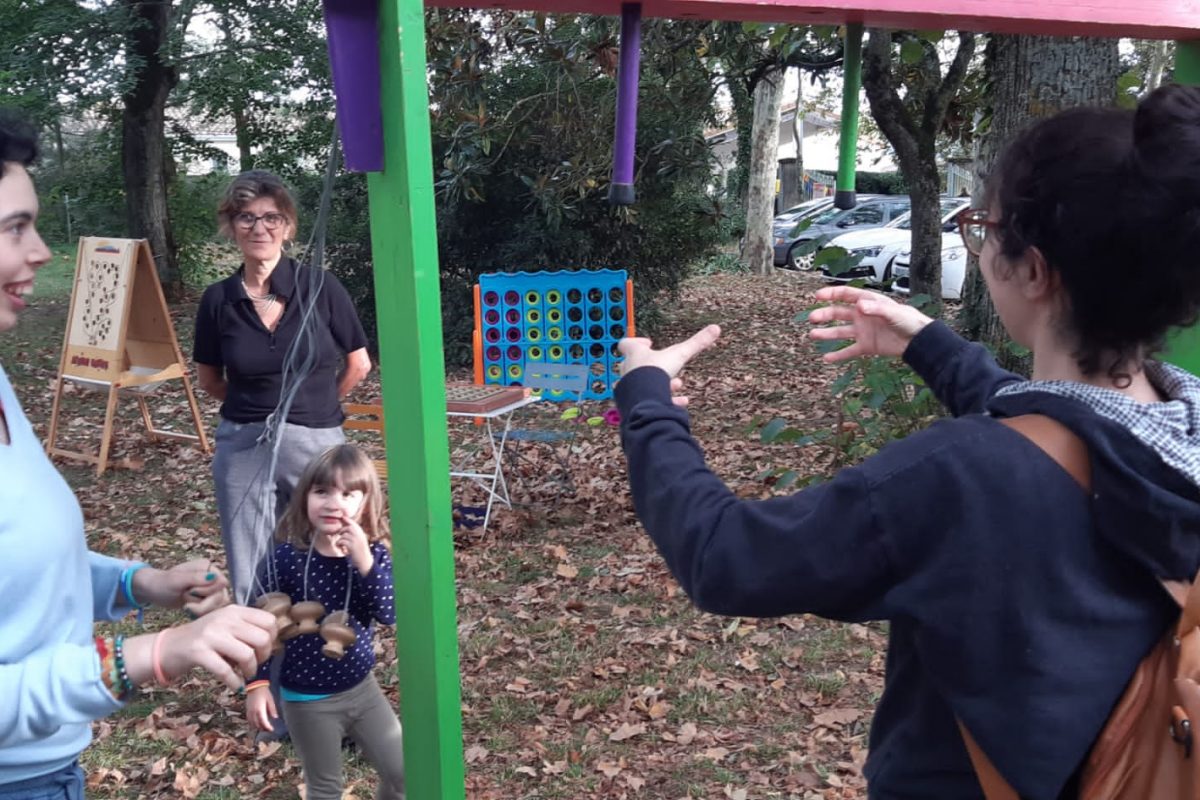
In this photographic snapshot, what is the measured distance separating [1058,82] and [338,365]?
312 cm

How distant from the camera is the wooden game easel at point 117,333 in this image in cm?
778

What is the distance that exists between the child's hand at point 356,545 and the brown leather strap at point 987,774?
1.72 m

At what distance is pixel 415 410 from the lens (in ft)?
5.04

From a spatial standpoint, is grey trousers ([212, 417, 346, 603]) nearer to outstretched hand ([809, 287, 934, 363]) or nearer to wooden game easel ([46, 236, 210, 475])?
outstretched hand ([809, 287, 934, 363])

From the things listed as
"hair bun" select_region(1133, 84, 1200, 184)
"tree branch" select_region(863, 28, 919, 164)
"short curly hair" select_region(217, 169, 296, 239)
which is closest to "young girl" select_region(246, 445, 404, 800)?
"short curly hair" select_region(217, 169, 296, 239)

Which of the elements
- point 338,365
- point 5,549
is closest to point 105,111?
point 338,365

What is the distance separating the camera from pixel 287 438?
3799 millimetres

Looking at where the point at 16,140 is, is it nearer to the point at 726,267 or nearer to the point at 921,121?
the point at 921,121

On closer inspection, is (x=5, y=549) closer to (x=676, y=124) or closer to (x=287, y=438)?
(x=287, y=438)

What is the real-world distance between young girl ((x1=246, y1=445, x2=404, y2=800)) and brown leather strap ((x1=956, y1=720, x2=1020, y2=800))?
1701 millimetres

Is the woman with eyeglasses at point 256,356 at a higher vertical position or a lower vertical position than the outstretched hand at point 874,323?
lower

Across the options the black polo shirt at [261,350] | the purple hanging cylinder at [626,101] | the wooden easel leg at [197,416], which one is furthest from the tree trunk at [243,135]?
the purple hanging cylinder at [626,101]

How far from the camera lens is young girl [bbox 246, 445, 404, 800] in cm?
269

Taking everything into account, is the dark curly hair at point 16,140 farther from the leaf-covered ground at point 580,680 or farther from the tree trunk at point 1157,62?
the tree trunk at point 1157,62
